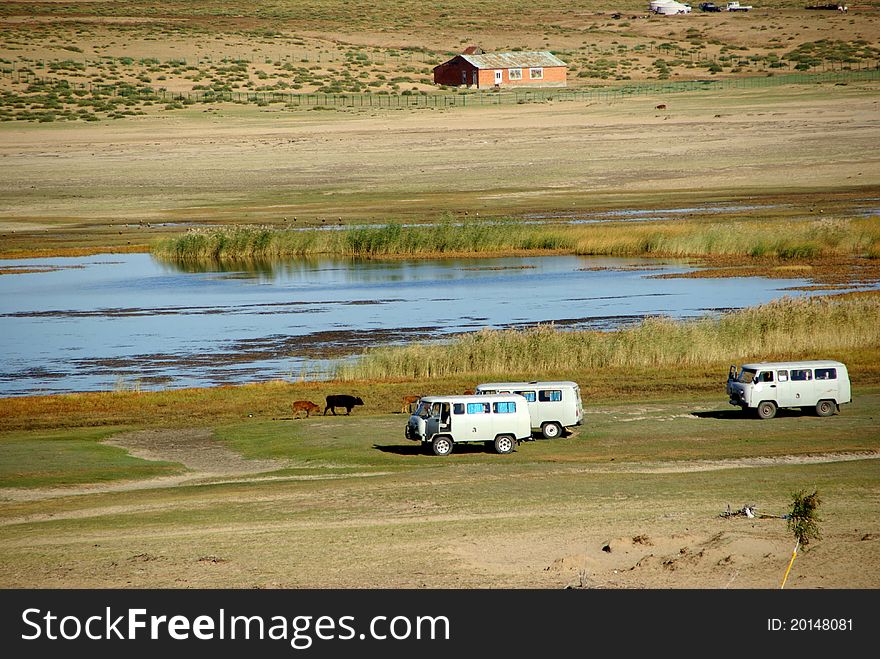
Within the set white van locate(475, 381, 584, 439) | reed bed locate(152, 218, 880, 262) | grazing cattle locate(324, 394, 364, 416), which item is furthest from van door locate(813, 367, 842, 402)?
reed bed locate(152, 218, 880, 262)

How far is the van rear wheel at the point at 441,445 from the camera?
1176 inches

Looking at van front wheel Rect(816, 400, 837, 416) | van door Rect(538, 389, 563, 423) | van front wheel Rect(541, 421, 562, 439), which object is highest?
van door Rect(538, 389, 563, 423)

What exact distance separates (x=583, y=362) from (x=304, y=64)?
137 m

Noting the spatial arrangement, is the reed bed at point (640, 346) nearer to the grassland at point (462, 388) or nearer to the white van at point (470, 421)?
the grassland at point (462, 388)

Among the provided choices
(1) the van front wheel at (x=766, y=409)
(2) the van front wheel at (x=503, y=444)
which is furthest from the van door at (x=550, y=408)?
(1) the van front wheel at (x=766, y=409)

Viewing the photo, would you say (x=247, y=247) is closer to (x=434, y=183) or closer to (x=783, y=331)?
(x=434, y=183)

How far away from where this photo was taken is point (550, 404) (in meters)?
31.8

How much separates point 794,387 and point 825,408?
1.09 meters

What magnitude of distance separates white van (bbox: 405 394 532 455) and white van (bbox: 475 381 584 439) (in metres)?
1.54

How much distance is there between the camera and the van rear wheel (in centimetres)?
2988

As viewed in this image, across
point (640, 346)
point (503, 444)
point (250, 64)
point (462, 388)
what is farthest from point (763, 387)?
point (250, 64)

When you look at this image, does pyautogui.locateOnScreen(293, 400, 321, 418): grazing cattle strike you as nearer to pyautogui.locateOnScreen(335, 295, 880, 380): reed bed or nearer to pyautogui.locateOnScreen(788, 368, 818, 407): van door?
pyautogui.locateOnScreen(335, 295, 880, 380): reed bed

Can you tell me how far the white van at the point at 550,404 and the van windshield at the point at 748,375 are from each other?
185 inches

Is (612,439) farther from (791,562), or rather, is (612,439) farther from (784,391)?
(791,562)
